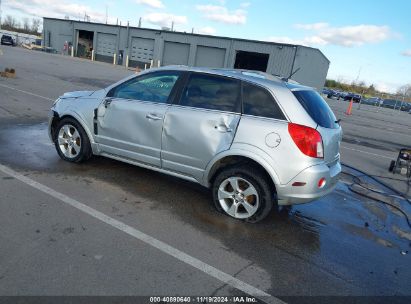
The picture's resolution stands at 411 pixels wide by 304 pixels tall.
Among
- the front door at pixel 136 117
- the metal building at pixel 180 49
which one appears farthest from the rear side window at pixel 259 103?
the metal building at pixel 180 49

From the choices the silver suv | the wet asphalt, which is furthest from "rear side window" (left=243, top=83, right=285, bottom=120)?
the wet asphalt

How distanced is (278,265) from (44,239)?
231cm

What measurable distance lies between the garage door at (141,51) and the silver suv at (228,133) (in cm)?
4172

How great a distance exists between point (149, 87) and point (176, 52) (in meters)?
39.7

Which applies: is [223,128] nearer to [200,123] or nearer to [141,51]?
[200,123]

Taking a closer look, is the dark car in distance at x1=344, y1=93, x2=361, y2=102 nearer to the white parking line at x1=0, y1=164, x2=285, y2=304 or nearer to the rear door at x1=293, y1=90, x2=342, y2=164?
the rear door at x1=293, y1=90, x2=342, y2=164

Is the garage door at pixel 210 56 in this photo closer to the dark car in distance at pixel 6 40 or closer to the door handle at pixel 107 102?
the dark car in distance at pixel 6 40

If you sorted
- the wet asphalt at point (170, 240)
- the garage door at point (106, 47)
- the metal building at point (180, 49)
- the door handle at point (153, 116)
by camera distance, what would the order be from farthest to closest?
1. the garage door at point (106, 47)
2. the metal building at point (180, 49)
3. the door handle at point (153, 116)
4. the wet asphalt at point (170, 240)

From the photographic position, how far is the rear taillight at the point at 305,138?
13.4ft

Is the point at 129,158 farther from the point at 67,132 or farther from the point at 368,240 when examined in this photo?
the point at 368,240

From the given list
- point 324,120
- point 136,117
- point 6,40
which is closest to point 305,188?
point 324,120

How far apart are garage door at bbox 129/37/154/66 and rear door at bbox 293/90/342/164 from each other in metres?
42.6

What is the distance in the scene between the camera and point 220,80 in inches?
182

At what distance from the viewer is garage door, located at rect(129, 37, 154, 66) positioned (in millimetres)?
45062
